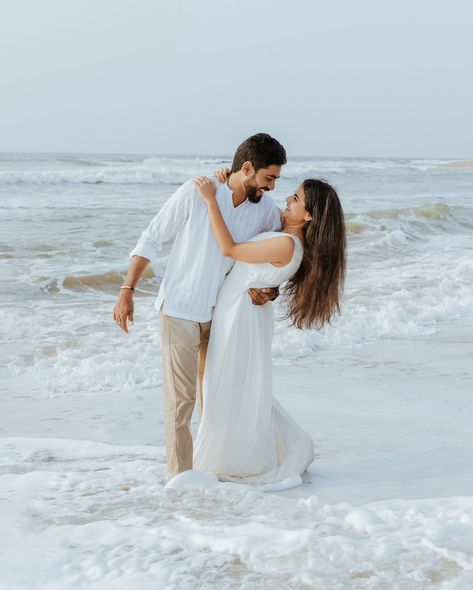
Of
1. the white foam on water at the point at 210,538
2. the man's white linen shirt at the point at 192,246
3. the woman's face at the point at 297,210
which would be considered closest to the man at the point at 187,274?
the man's white linen shirt at the point at 192,246

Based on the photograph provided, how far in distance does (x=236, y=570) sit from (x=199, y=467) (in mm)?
1035

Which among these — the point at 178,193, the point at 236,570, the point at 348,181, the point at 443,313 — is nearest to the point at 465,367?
the point at 443,313

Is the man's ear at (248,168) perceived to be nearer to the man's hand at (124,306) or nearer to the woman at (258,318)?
the woman at (258,318)

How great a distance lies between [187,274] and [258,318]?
40 centimetres

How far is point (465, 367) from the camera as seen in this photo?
624 cm

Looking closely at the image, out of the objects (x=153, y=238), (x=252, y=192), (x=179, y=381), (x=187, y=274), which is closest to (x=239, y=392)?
(x=179, y=381)

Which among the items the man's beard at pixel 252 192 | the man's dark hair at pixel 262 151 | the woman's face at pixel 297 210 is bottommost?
the woman's face at pixel 297 210

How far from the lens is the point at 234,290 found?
3834 mm

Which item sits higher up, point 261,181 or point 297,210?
point 261,181

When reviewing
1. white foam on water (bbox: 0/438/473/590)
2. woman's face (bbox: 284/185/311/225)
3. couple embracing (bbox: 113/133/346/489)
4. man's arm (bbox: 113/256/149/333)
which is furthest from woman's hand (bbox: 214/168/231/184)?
white foam on water (bbox: 0/438/473/590)

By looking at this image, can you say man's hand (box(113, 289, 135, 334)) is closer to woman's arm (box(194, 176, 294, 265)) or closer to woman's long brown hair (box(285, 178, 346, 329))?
woman's arm (box(194, 176, 294, 265))

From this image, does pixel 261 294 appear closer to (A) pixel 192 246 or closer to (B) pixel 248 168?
(A) pixel 192 246

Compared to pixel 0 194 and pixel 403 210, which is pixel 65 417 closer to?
pixel 403 210

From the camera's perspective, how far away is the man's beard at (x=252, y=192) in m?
3.70
